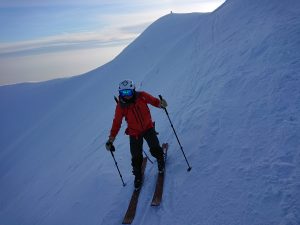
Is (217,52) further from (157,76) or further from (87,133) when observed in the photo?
(87,133)

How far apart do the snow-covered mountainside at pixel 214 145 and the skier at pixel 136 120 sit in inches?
29.0

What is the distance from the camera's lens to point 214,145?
857 cm

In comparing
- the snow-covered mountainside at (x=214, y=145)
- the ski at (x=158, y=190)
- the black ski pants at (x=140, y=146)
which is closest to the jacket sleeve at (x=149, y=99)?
the black ski pants at (x=140, y=146)

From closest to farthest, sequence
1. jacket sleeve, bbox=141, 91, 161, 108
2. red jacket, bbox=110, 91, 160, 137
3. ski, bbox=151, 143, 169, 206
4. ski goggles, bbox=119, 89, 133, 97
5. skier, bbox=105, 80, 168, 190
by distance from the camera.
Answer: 1. ski, bbox=151, 143, 169, 206
2. ski goggles, bbox=119, 89, 133, 97
3. skier, bbox=105, 80, 168, 190
4. red jacket, bbox=110, 91, 160, 137
5. jacket sleeve, bbox=141, 91, 161, 108

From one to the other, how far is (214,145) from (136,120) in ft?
7.35

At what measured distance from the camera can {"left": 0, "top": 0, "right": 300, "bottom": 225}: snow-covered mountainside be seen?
6.78 m

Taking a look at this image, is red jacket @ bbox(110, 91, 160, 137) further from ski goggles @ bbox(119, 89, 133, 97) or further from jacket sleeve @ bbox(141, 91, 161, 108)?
ski goggles @ bbox(119, 89, 133, 97)

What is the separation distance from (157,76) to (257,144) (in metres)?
13.8

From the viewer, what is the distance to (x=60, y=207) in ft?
40.5

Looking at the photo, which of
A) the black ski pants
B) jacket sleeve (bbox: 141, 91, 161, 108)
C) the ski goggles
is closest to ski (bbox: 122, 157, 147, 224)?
the black ski pants

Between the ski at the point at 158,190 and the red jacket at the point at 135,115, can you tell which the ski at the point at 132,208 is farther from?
the red jacket at the point at 135,115

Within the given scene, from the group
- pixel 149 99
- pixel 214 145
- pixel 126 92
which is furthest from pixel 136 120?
pixel 214 145

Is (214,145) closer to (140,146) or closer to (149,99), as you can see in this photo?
(140,146)

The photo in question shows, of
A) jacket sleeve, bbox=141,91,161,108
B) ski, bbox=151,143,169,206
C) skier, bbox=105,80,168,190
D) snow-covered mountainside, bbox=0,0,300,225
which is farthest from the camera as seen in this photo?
jacket sleeve, bbox=141,91,161,108
